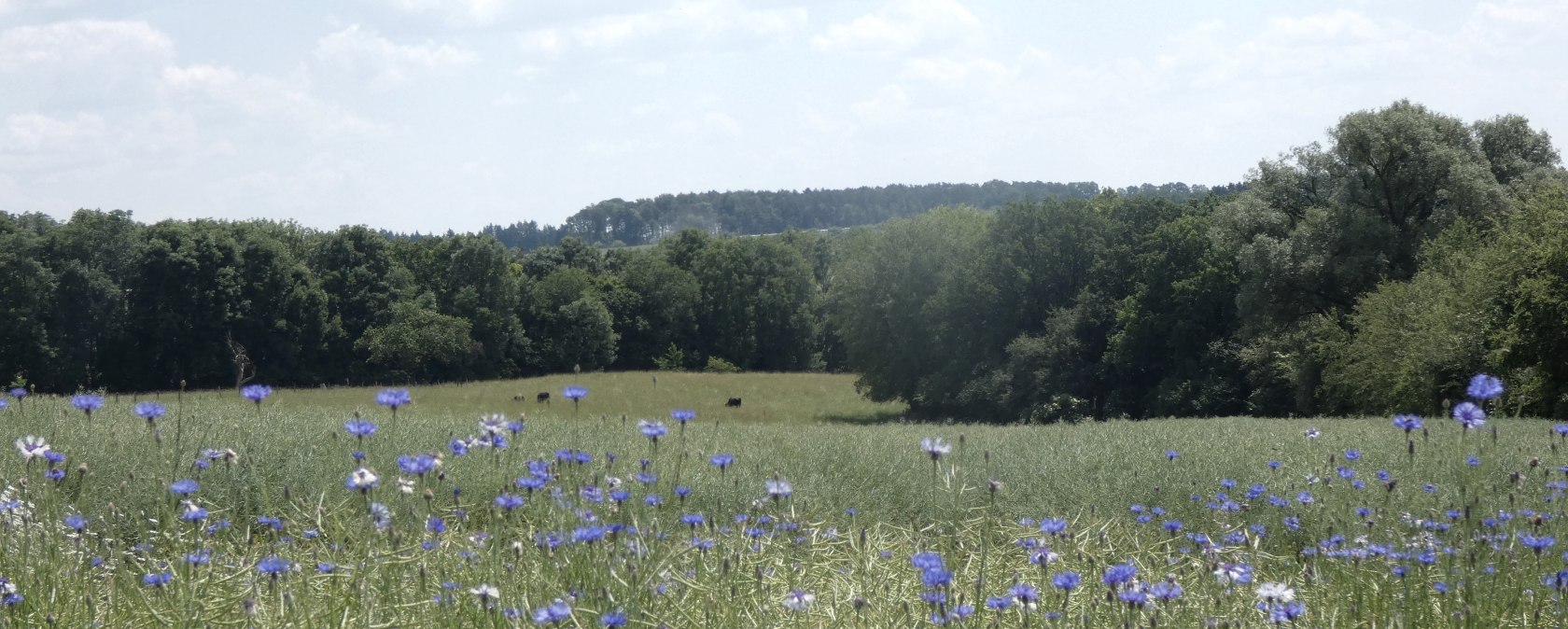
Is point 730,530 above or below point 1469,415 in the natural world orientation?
below

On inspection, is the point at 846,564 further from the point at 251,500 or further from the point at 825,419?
the point at 825,419

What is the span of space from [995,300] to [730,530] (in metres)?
34.1

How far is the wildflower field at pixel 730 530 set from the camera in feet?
10.5

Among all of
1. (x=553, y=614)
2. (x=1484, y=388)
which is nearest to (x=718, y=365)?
(x=1484, y=388)

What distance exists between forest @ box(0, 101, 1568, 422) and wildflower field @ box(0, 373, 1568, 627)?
13.9 meters

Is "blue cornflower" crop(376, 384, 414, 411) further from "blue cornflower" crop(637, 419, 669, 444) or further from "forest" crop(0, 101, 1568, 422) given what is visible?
"forest" crop(0, 101, 1568, 422)

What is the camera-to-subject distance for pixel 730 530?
522cm

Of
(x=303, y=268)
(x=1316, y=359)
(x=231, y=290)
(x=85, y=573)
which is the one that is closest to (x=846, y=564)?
(x=85, y=573)

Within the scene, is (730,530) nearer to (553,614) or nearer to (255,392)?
(255,392)

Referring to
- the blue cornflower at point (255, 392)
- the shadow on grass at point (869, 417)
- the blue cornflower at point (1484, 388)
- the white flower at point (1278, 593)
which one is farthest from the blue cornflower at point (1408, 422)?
the shadow on grass at point (869, 417)

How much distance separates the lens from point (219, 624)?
350cm

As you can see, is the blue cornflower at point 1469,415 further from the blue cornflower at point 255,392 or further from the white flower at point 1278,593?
the blue cornflower at point 255,392

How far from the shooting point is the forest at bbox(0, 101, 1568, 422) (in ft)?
Result: 76.0

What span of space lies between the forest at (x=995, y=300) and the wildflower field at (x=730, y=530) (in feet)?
45.6
